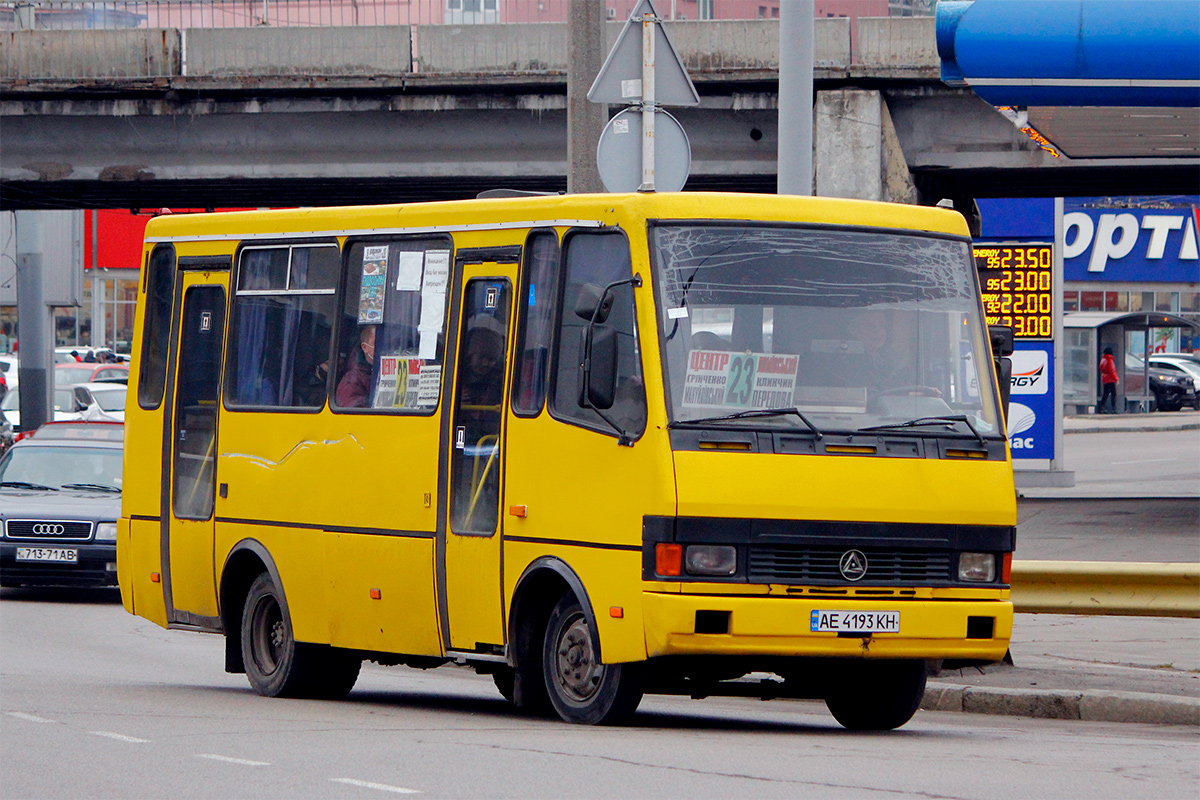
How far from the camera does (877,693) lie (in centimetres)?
1014

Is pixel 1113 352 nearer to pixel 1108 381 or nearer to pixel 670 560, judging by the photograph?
pixel 1108 381

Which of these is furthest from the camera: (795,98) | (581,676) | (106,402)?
(106,402)

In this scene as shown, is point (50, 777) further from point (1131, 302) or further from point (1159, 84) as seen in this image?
point (1131, 302)

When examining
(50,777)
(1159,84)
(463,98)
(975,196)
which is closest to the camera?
(50,777)

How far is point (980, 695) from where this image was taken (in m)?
11.8

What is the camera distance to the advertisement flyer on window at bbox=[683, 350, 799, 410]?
909 cm

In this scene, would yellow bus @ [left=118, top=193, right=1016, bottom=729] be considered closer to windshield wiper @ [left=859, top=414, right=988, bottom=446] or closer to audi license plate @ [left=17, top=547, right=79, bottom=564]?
windshield wiper @ [left=859, top=414, right=988, bottom=446]

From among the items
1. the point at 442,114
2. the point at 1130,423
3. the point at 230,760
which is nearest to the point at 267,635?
the point at 230,760

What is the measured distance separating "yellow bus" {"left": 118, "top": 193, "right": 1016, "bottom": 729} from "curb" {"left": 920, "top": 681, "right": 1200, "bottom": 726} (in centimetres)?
177

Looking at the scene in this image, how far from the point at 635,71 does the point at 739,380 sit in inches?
140

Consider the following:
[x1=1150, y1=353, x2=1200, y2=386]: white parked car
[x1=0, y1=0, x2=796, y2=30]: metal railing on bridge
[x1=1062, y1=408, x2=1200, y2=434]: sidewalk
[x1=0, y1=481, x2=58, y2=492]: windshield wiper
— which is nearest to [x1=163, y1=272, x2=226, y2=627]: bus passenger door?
[x1=0, y1=481, x2=58, y2=492]: windshield wiper

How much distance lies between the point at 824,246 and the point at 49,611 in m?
10.9

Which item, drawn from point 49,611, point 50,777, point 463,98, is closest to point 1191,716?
point 50,777

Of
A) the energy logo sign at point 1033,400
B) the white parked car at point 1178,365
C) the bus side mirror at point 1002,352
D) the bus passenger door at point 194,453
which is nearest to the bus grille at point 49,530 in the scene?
the bus passenger door at point 194,453
